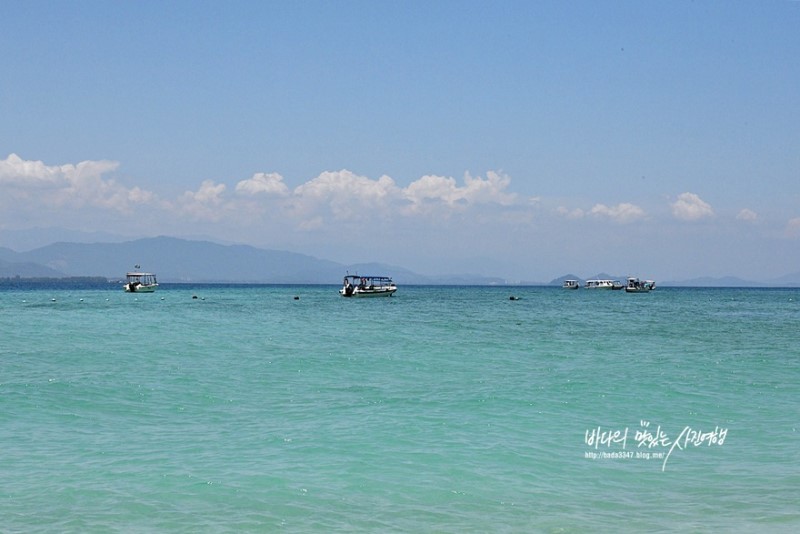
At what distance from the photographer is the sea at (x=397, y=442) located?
12.5 m

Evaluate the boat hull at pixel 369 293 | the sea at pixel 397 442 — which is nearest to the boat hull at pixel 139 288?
the boat hull at pixel 369 293

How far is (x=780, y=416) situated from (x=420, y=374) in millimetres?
13461

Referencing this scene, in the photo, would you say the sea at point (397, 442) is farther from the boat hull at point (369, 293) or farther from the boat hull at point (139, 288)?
the boat hull at point (139, 288)

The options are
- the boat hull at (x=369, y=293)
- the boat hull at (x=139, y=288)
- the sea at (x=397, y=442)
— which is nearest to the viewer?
the sea at (x=397, y=442)

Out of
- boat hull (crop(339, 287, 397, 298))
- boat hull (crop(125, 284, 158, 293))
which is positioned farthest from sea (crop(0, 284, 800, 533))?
boat hull (crop(125, 284, 158, 293))

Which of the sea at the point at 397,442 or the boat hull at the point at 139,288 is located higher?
the boat hull at the point at 139,288

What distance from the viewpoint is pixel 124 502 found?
1305 cm

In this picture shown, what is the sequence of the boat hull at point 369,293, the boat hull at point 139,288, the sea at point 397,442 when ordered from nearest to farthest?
the sea at point 397,442 → the boat hull at point 369,293 → the boat hull at point 139,288

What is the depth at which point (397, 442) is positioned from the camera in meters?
17.5

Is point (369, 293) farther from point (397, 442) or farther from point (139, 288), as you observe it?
point (397, 442)

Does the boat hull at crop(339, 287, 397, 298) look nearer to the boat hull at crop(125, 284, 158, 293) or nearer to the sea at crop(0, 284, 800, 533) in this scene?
the boat hull at crop(125, 284, 158, 293)

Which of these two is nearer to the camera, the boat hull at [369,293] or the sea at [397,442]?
the sea at [397,442]

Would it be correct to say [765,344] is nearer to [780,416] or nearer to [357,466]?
[780,416]

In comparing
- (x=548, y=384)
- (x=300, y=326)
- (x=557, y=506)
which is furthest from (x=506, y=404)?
(x=300, y=326)
